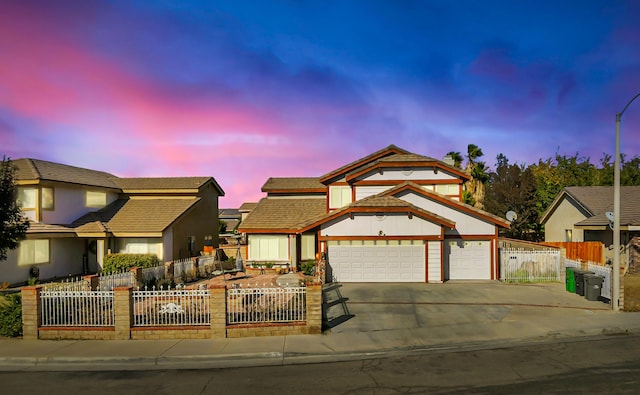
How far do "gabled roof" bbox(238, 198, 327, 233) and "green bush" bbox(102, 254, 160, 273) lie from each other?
19.8 feet

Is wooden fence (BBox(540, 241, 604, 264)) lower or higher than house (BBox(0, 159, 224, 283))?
lower

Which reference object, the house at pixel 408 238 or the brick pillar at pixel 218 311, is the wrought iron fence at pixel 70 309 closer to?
the brick pillar at pixel 218 311

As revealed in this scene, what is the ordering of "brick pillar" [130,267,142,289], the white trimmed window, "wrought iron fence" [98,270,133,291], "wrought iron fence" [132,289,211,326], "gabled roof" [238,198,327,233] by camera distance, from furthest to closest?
1. the white trimmed window
2. "gabled roof" [238,198,327,233]
3. "brick pillar" [130,267,142,289]
4. "wrought iron fence" [98,270,133,291]
5. "wrought iron fence" [132,289,211,326]

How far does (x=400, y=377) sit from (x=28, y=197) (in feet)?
82.7

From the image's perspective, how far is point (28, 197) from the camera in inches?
953

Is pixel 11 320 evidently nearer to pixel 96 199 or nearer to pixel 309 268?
pixel 309 268

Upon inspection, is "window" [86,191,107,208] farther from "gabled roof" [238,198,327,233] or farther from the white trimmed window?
the white trimmed window

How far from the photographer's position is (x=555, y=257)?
20812mm

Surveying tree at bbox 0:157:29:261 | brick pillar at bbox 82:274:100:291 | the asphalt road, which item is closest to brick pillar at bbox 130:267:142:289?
brick pillar at bbox 82:274:100:291

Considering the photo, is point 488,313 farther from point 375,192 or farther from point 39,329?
point 39,329

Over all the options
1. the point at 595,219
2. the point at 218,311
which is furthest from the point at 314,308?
the point at 595,219

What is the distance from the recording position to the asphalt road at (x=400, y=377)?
26.6 ft

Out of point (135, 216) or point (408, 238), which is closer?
point (408, 238)

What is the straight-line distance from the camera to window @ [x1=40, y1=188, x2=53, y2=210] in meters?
24.4
